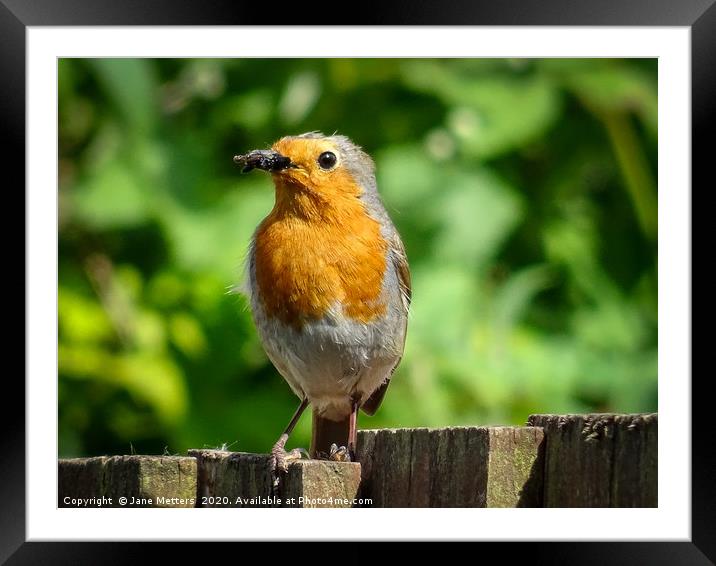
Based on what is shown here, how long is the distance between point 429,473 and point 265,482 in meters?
0.60

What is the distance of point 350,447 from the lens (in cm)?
504

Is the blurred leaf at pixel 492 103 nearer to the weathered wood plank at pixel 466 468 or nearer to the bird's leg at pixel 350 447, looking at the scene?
the bird's leg at pixel 350 447

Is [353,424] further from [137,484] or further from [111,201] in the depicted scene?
[111,201]

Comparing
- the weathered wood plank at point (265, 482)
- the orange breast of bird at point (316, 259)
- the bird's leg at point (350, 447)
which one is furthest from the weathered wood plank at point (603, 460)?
the orange breast of bird at point (316, 259)

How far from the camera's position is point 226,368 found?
6000 mm

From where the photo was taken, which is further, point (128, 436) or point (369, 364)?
point (128, 436)

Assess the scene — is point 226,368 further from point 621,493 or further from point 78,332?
point 621,493

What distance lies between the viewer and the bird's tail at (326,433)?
5.64 metres
